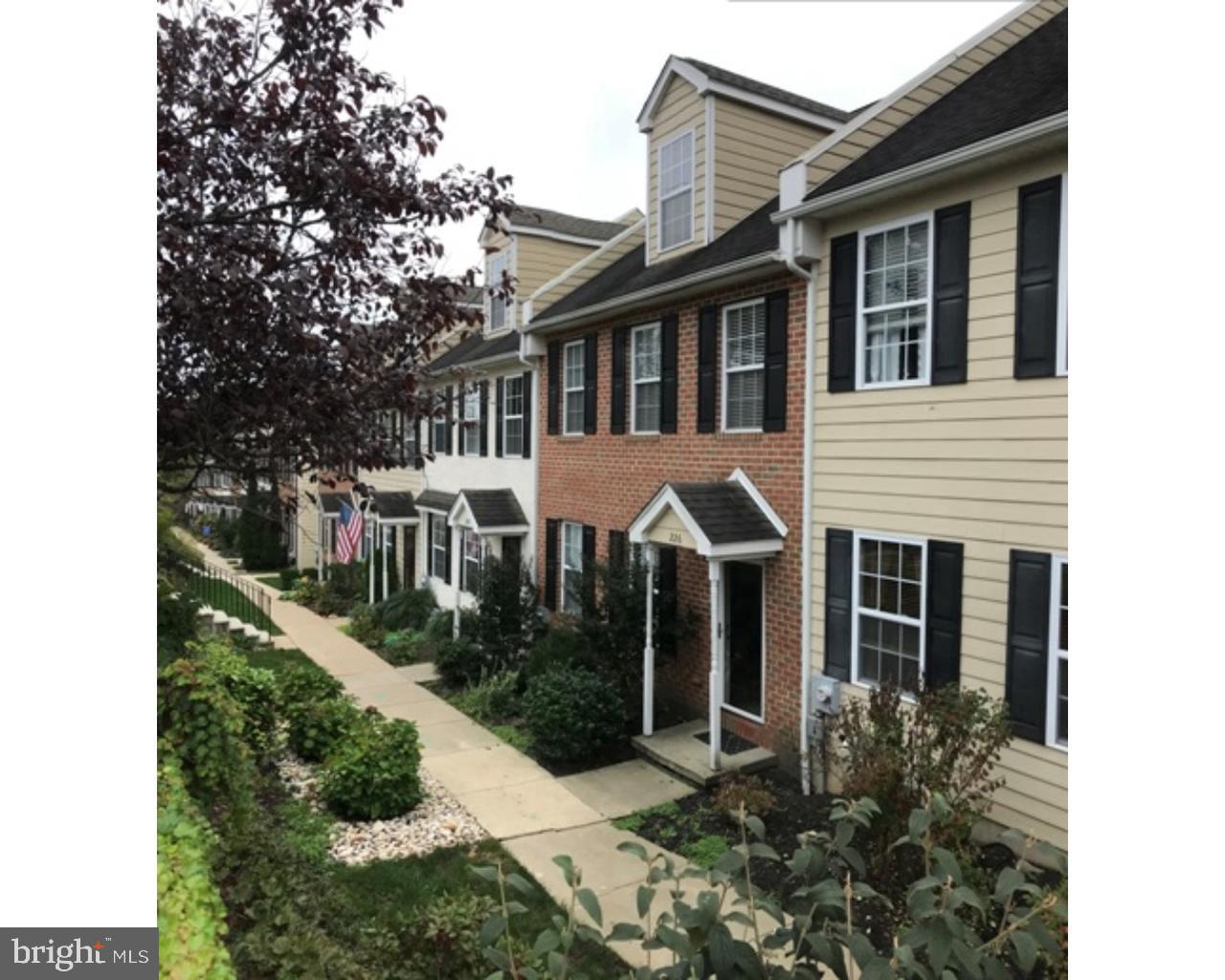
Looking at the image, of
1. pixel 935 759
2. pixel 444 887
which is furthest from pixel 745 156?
pixel 444 887

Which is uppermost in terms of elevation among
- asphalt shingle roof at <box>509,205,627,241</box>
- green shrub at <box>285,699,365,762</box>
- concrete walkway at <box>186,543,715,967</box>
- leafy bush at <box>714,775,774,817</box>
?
asphalt shingle roof at <box>509,205,627,241</box>

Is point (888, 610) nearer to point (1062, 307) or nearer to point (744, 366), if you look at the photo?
point (1062, 307)

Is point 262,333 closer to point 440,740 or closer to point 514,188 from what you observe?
point 514,188

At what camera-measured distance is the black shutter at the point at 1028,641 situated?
5.47 meters

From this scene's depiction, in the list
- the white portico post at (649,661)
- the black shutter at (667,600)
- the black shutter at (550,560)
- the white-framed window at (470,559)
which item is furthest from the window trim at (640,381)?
the white-framed window at (470,559)

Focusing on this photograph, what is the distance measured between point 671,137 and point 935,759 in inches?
306

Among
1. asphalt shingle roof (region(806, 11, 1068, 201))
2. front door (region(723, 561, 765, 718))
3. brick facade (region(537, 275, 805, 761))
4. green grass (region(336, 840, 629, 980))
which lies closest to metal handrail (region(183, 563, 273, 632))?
brick facade (region(537, 275, 805, 761))

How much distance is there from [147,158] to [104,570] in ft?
4.08

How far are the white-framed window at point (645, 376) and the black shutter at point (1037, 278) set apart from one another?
177 inches

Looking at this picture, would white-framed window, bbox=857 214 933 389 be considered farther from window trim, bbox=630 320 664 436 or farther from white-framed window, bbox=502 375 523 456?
white-framed window, bbox=502 375 523 456

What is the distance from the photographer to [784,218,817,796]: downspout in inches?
283

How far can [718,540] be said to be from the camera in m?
7.46

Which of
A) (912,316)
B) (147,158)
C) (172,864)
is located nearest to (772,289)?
(912,316)

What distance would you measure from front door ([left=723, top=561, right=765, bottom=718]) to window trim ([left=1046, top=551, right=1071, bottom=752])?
10.4 feet
